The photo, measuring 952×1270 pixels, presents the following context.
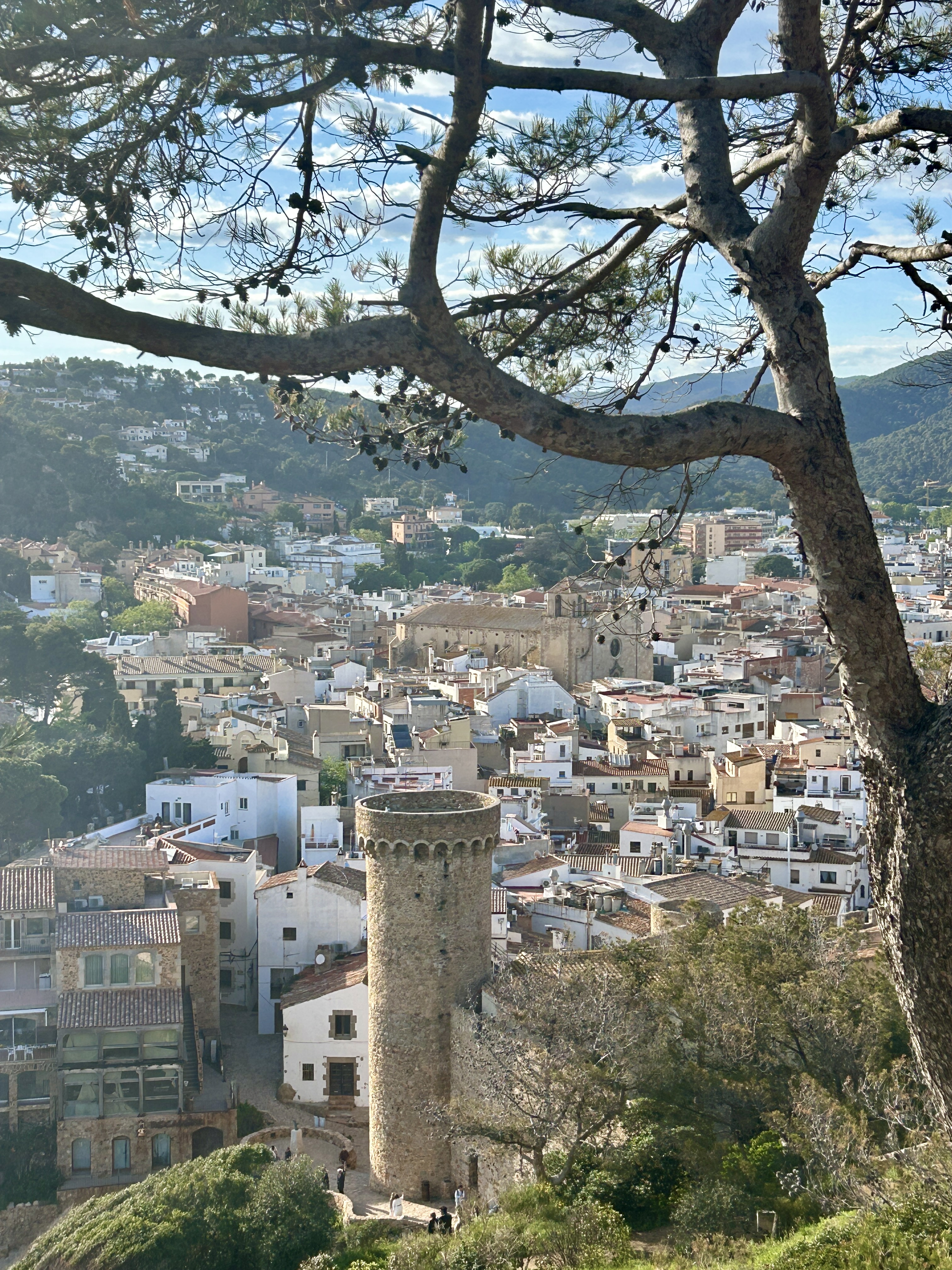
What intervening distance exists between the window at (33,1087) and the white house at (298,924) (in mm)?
3630

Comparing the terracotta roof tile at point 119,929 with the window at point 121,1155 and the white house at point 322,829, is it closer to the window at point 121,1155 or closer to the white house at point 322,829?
the window at point 121,1155

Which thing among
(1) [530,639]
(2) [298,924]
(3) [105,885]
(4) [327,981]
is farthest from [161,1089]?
(1) [530,639]

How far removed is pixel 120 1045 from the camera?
17.2 m

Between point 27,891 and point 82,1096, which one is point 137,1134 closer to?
point 82,1096

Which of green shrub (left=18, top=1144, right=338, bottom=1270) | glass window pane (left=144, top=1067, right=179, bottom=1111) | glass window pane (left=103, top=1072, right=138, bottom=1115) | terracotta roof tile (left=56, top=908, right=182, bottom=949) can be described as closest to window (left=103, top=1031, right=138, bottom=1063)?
glass window pane (left=103, top=1072, right=138, bottom=1115)

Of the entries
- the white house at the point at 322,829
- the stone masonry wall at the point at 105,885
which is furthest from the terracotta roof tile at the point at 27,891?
the white house at the point at 322,829

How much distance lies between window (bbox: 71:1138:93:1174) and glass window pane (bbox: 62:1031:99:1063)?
0.96 m

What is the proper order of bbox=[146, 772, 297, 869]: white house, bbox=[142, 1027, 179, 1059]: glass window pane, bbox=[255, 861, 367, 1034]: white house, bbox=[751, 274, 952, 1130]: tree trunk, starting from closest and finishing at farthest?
bbox=[751, 274, 952, 1130]: tree trunk < bbox=[142, 1027, 179, 1059]: glass window pane < bbox=[255, 861, 367, 1034]: white house < bbox=[146, 772, 297, 869]: white house

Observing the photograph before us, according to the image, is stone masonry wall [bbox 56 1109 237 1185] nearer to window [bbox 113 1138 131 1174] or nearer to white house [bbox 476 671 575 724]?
window [bbox 113 1138 131 1174]

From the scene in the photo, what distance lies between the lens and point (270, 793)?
2716 cm

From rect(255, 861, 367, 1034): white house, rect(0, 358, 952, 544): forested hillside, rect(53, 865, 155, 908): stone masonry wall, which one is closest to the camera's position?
rect(53, 865, 155, 908): stone masonry wall

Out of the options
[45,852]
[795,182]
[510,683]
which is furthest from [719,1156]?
[510,683]

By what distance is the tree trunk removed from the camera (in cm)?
339

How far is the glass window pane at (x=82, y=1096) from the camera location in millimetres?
16719
